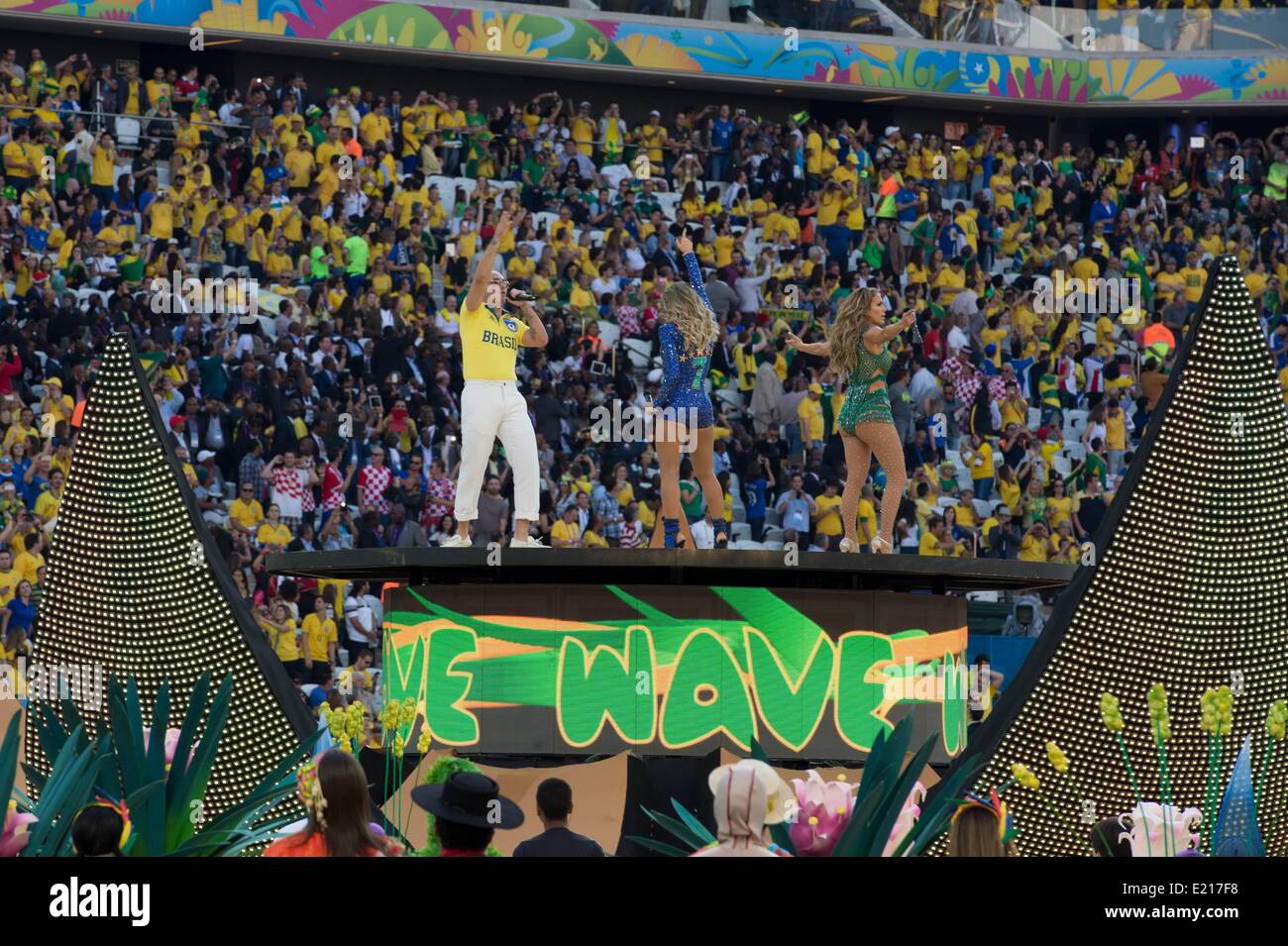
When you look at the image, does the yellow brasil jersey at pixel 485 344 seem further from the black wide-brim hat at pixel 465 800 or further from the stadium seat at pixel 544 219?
the stadium seat at pixel 544 219

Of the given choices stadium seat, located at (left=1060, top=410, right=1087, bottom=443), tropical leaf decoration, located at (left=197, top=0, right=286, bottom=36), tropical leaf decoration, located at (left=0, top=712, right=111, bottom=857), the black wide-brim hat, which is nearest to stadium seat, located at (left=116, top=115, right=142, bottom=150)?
tropical leaf decoration, located at (left=197, top=0, right=286, bottom=36)

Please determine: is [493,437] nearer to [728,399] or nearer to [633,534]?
[633,534]

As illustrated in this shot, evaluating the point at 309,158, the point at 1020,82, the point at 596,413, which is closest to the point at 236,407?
the point at 596,413

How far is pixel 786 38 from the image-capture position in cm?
2558

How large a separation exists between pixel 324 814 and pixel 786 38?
21476mm

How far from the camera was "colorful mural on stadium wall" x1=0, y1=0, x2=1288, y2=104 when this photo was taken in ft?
77.0

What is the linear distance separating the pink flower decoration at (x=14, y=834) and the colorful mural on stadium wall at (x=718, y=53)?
59.0 ft

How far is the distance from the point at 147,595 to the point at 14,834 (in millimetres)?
4356

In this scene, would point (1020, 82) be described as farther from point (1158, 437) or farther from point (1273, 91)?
point (1158, 437)

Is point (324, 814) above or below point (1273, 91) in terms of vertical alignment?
below

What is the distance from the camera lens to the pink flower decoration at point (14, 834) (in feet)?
18.0

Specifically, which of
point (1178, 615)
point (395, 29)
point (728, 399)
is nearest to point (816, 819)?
point (1178, 615)

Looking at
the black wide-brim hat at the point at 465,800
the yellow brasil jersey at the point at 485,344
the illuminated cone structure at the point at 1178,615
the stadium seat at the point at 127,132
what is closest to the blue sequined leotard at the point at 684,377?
the yellow brasil jersey at the point at 485,344
